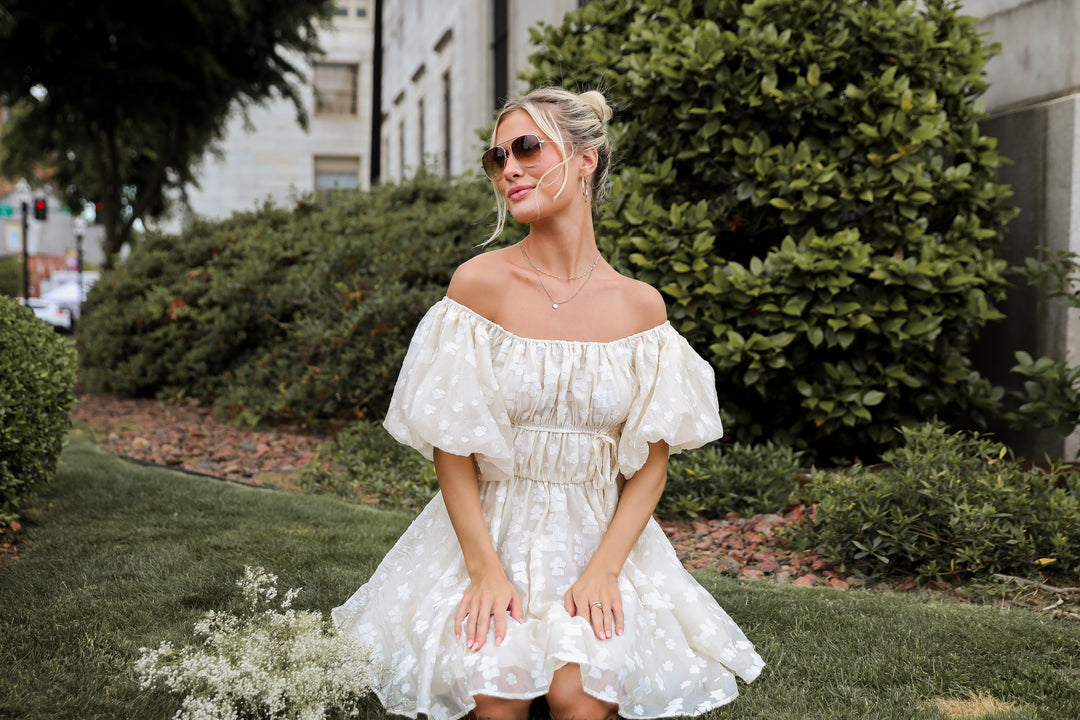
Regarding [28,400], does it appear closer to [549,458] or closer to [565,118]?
[549,458]

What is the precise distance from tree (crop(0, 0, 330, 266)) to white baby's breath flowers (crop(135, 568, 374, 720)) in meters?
11.4

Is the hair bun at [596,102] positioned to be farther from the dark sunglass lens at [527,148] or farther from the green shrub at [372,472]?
the green shrub at [372,472]

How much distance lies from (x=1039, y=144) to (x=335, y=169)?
91.7 feet

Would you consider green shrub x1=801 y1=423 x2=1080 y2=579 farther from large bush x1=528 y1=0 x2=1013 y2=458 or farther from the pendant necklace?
the pendant necklace

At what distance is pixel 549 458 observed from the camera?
2.61 metres

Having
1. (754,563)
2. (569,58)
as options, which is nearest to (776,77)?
(569,58)

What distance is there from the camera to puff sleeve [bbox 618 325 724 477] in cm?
256

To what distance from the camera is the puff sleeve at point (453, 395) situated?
2.44 m

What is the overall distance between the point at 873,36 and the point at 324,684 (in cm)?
478

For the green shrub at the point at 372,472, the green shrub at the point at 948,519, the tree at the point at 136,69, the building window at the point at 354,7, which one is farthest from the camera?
the building window at the point at 354,7

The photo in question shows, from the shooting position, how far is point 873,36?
534cm

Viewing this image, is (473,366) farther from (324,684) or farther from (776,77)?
(776,77)

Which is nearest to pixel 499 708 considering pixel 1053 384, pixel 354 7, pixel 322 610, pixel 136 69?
pixel 322 610

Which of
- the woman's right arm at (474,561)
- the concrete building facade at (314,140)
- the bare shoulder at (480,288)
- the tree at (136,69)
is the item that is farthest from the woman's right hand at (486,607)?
the concrete building facade at (314,140)
